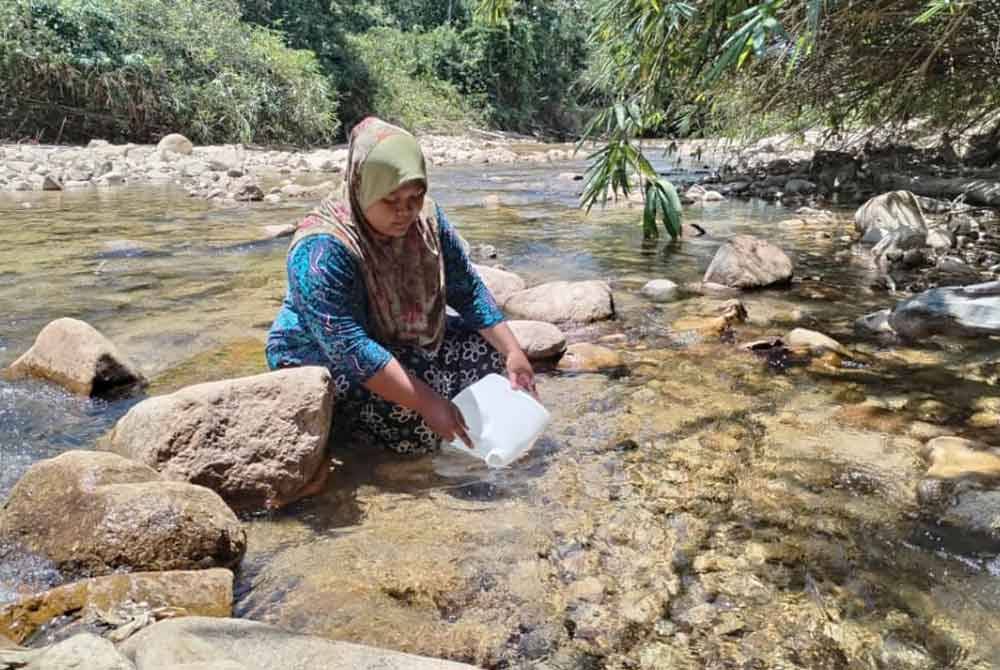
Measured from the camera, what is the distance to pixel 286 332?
8.48 feet

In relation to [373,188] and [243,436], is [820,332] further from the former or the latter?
[243,436]

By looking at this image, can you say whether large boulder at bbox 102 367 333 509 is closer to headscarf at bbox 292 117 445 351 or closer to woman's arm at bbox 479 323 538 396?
headscarf at bbox 292 117 445 351

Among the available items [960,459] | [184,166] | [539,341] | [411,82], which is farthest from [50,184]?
[411,82]

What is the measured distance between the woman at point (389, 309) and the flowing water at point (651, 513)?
24 cm

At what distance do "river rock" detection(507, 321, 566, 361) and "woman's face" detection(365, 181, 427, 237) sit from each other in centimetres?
115

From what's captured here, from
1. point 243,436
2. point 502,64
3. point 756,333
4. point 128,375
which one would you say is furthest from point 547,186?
point 502,64

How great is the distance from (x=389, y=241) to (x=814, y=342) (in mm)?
2029

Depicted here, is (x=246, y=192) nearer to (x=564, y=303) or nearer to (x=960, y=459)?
(x=564, y=303)

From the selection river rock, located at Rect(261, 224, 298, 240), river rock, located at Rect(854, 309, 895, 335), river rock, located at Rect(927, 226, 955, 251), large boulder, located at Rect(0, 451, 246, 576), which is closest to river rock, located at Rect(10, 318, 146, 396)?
large boulder, located at Rect(0, 451, 246, 576)

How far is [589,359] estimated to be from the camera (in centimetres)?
344

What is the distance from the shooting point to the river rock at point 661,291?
4574mm

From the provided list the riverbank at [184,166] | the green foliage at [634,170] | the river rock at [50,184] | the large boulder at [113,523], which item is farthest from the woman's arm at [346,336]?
the river rock at [50,184]

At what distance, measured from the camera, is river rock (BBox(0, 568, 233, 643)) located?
165 cm

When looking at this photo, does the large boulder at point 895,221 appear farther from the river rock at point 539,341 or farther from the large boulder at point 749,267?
the river rock at point 539,341
